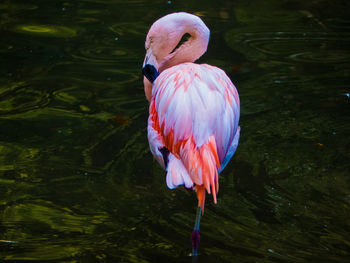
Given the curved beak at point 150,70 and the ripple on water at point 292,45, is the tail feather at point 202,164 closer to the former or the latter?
the curved beak at point 150,70

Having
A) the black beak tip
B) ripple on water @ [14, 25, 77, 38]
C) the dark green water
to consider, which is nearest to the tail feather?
the dark green water

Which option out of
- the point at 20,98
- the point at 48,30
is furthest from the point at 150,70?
the point at 48,30

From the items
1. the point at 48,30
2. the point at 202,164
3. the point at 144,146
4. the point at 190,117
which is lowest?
the point at 144,146

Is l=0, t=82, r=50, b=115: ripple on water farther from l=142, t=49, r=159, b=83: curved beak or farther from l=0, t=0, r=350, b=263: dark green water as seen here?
l=142, t=49, r=159, b=83: curved beak

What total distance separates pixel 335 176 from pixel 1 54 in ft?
13.6

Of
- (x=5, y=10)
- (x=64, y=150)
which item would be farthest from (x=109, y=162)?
(x=5, y=10)

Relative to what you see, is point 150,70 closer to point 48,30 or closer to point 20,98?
point 20,98

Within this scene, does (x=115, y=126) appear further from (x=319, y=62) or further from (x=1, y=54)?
(x=319, y=62)

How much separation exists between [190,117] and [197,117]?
45mm

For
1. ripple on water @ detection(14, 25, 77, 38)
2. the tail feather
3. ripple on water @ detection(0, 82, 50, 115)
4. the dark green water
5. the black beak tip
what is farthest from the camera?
ripple on water @ detection(14, 25, 77, 38)

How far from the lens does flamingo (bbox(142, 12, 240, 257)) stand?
2.97 meters

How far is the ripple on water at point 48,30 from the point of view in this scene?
673 cm

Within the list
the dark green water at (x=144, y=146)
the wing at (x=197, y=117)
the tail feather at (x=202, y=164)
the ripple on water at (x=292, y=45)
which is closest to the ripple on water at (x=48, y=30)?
the dark green water at (x=144, y=146)

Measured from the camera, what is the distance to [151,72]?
368 cm
